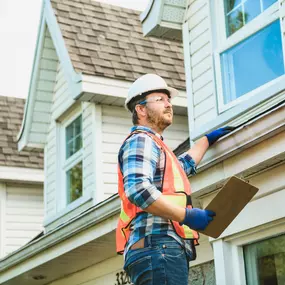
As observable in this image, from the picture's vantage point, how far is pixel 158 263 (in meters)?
3.79

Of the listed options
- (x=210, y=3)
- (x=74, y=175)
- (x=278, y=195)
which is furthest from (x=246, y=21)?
(x=74, y=175)

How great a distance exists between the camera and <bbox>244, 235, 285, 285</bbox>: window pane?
224 inches

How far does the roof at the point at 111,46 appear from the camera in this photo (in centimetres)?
1063

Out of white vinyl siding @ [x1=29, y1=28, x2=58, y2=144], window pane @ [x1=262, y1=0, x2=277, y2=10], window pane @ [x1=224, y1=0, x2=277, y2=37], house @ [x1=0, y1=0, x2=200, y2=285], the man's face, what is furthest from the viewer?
white vinyl siding @ [x1=29, y1=28, x2=58, y2=144]

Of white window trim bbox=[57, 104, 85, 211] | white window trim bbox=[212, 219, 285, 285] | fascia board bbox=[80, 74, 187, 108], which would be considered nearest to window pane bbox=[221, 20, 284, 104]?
white window trim bbox=[212, 219, 285, 285]

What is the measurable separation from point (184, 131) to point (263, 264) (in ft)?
17.3

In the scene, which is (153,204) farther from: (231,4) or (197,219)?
(231,4)

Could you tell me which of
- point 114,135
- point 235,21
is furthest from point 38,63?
point 235,21

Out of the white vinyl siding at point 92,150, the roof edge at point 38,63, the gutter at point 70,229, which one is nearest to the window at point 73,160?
the white vinyl siding at point 92,150

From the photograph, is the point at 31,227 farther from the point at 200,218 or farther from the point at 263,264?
the point at 200,218

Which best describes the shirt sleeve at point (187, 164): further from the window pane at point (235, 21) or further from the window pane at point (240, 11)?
the window pane at point (235, 21)

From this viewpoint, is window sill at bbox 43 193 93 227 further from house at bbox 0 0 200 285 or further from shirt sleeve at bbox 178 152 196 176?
shirt sleeve at bbox 178 152 196 176

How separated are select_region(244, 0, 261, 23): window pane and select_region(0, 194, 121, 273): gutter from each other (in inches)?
85.5

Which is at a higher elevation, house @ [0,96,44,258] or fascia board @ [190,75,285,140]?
house @ [0,96,44,258]
